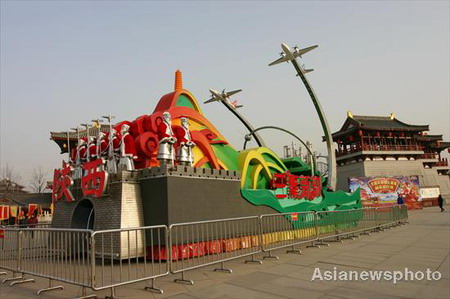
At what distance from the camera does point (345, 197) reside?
67.9 ft

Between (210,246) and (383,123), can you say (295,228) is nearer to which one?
(210,246)

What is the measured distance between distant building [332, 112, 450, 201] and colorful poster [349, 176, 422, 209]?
5000mm

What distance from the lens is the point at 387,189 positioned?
37.6 metres

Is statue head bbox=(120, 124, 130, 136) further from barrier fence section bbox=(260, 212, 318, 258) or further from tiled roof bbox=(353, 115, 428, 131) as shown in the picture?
tiled roof bbox=(353, 115, 428, 131)

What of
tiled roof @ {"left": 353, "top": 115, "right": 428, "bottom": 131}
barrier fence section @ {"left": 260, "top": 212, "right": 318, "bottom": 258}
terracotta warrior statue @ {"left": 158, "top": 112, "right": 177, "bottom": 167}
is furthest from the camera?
tiled roof @ {"left": 353, "top": 115, "right": 428, "bottom": 131}

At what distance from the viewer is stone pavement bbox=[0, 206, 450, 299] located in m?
5.59

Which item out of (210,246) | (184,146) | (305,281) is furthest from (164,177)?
(305,281)

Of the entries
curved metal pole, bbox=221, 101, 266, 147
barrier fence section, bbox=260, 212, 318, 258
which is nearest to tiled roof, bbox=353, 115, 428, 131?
curved metal pole, bbox=221, 101, 266, 147

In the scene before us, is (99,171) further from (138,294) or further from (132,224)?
(138,294)

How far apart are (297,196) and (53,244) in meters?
11.9

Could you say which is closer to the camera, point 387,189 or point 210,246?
point 210,246

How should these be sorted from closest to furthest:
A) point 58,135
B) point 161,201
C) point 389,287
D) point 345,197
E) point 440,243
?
point 389,287 < point 161,201 < point 440,243 < point 345,197 < point 58,135

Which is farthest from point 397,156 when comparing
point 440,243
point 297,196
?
point 440,243

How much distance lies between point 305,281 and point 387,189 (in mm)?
35343
